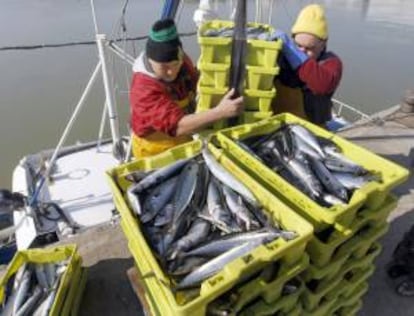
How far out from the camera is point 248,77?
262 cm

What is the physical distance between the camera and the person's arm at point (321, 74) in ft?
8.84

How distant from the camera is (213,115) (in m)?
2.51

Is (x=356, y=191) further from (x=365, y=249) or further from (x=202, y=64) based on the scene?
(x=202, y=64)

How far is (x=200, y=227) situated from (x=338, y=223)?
0.60 metres

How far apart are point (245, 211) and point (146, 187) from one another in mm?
466

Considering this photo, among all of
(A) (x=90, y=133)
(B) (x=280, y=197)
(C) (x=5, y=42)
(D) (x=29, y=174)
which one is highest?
(B) (x=280, y=197)

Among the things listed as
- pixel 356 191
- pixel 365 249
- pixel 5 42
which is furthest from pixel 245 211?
pixel 5 42

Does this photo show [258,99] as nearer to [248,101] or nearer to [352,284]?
[248,101]

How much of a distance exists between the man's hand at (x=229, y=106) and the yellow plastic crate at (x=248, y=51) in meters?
A: 0.25

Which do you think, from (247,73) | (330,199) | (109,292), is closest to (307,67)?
(247,73)

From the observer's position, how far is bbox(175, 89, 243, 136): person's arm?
8.21ft

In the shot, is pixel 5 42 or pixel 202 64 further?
pixel 5 42

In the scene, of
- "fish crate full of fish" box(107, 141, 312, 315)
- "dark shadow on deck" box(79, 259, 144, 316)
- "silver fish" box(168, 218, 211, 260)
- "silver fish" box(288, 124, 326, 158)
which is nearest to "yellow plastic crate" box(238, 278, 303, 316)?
"fish crate full of fish" box(107, 141, 312, 315)

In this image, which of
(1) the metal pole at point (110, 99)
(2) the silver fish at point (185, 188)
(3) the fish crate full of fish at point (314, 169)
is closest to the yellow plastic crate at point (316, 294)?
(3) the fish crate full of fish at point (314, 169)
